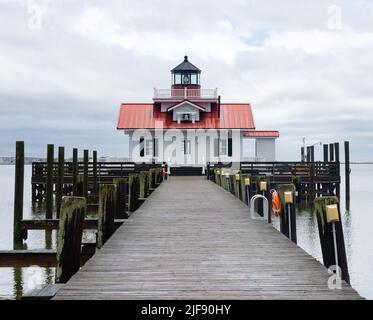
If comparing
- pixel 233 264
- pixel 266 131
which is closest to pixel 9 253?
pixel 233 264

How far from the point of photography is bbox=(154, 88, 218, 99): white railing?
50.8 m

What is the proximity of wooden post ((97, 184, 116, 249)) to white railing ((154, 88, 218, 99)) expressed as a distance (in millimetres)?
39817

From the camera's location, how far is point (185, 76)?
51.7 m

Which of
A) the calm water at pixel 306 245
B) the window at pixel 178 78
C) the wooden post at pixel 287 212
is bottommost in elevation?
the calm water at pixel 306 245

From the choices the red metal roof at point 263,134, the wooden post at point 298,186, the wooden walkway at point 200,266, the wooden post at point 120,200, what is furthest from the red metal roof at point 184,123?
the wooden walkway at point 200,266

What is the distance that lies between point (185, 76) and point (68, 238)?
146 ft

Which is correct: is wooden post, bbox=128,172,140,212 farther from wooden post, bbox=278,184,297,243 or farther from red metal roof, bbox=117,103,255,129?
red metal roof, bbox=117,103,255,129

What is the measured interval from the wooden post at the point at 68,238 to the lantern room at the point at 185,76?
4417 cm

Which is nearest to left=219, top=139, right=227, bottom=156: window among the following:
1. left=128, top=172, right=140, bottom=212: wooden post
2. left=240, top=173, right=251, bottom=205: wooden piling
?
left=240, top=173, right=251, bottom=205: wooden piling

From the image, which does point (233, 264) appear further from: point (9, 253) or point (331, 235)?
point (9, 253)

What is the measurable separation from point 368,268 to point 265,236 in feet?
21.3

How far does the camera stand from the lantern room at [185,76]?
51.5 m

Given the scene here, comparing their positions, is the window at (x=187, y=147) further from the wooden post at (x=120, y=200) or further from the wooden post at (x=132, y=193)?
the wooden post at (x=120, y=200)

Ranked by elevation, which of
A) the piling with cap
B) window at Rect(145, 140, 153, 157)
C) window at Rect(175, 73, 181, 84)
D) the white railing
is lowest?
the piling with cap
